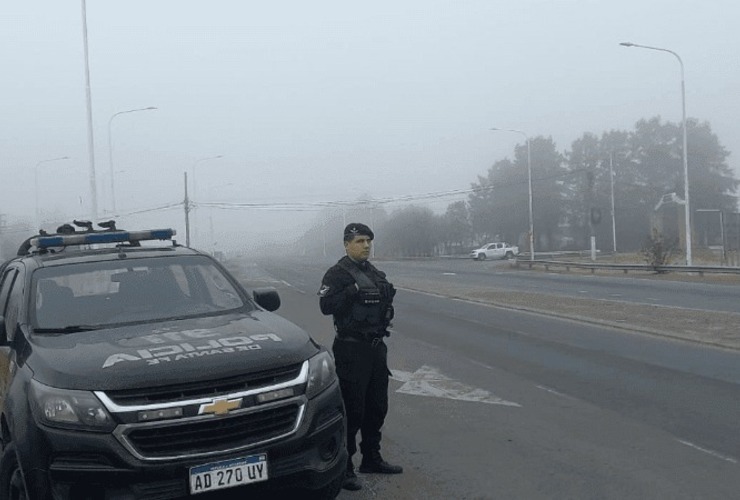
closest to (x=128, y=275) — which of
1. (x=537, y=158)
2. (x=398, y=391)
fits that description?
(x=398, y=391)

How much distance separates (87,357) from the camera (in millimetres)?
4715

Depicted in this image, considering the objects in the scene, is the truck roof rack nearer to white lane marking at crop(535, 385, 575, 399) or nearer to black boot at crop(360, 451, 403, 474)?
black boot at crop(360, 451, 403, 474)

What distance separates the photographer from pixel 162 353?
15.5 ft

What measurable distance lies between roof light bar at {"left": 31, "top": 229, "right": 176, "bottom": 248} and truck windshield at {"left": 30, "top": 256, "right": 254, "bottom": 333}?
47 cm

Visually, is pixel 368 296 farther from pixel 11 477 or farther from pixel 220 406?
pixel 11 477

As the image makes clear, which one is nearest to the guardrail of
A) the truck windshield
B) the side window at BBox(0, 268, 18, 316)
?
the truck windshield

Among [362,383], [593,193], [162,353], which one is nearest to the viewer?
[162,353]

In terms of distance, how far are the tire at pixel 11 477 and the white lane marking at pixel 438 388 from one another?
5.55 meters

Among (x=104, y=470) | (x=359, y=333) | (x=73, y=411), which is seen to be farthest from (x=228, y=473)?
(x=359, y=333)

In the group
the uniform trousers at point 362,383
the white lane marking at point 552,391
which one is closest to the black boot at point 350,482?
the uniform trousers at point 362,383

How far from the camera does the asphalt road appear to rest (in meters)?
6.22

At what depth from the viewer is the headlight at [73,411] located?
4348 mm

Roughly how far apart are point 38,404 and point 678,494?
4.18 metres

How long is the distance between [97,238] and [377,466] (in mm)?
2812
